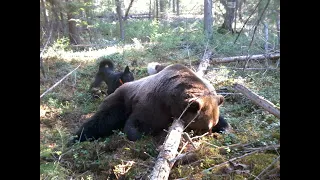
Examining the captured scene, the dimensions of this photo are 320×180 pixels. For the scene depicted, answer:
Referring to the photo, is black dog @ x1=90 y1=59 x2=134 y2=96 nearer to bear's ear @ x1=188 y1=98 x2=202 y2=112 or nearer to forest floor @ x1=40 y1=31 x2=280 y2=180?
forest floor @ x1=40 y1=31 x2=280 y2=180

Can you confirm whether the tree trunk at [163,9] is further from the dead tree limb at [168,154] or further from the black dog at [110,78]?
the dead tree limb at [168,154]

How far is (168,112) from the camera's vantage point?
216 inches

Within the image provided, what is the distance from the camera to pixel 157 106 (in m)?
Answer: 5.70

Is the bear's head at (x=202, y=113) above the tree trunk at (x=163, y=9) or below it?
below

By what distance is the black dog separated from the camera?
859 cm

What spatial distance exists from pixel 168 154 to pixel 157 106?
187 cm

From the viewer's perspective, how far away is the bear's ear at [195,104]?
4.84 m

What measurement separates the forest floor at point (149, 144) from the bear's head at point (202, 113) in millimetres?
223

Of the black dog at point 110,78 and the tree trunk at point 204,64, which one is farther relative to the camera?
the tree trunk at point 204,64

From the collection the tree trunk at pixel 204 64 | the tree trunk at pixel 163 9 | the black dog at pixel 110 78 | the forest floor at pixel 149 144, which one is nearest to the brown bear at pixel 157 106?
the forest floor at pixel 149 144

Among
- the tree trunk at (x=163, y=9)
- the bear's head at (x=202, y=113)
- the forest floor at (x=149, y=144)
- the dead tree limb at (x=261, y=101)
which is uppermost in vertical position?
the tree trunk at (x=163, y=9)

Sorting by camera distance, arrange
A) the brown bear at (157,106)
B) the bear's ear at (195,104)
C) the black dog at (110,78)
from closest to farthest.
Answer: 1. the bear's ear at (195,104)
2. the brown bear at (157,106)
3. the black dog at (110,78)

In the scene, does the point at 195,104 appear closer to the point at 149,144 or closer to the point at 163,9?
the point at 149,144

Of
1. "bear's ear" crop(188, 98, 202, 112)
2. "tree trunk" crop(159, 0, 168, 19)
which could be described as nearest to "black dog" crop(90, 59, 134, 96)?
"bear's ear" crop(188, 98, 202, 112)
